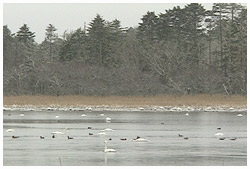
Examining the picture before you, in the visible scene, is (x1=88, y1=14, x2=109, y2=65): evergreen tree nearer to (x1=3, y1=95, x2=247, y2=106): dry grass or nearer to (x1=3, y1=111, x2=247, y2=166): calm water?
(x1=3, y1=95, x2=247, y2=106): dry grass

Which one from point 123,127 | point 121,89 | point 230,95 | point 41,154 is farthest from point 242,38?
point 41,154

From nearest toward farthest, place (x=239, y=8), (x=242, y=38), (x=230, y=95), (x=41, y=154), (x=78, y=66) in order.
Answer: (x=41, y=154), (x=230, y=95), (x=242, y=38), (x=78, y=66), (x=239, y=8)

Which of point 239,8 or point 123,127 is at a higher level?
point 239,8

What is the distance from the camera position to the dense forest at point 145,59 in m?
67.0

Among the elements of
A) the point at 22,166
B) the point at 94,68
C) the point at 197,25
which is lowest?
the point at 22,166

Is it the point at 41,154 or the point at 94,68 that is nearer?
the point at 41,154

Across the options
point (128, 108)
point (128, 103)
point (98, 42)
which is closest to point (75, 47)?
point (98, 42)

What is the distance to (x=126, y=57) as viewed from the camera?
7544cm

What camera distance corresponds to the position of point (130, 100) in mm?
63875

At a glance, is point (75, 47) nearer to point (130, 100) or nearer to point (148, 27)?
point (148, 27)

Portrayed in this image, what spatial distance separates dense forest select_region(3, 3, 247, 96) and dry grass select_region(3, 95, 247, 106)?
4.59 feet

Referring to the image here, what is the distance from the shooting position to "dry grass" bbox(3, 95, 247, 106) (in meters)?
60.6

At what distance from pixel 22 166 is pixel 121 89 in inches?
1962

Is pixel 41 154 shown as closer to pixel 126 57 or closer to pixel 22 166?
pixel 22 166
